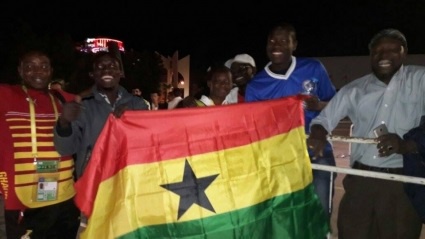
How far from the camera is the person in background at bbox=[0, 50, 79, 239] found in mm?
3506

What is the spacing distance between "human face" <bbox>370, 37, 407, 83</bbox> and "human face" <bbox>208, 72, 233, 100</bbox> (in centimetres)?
157

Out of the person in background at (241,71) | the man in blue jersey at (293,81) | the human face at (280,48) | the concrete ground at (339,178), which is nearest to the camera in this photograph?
the man in blue jersey at (293,81)

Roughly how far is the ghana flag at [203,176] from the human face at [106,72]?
482 mm

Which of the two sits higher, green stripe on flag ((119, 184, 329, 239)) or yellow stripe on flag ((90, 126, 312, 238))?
yellow stripe on flag ((90, 126, 312, 238))

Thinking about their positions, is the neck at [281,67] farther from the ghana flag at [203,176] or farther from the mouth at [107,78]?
the mouth at [107,78]

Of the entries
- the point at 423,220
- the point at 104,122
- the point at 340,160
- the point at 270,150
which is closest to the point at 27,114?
the point at 104,122

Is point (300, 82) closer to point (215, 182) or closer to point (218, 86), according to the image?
point (218, 86)

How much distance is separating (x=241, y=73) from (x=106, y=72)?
2.15 meters

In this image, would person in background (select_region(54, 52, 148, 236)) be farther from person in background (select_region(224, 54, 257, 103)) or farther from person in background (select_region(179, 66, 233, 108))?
person in background (select_region(224, 54, 257, 103))

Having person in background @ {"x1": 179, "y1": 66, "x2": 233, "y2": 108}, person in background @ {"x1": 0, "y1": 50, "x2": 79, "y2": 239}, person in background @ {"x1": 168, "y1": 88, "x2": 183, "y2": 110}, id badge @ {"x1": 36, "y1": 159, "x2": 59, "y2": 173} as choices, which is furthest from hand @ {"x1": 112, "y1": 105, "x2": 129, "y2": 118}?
person in background @ {"x1": 168, "y1": 88, "x2": 183, "y2": 110}

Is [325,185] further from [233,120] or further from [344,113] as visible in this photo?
[233,120]

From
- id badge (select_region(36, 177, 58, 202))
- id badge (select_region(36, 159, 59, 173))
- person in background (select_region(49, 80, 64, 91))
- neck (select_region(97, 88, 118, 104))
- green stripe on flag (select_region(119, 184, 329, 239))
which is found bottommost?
green stripe on flag (select_region(119, 184, 329, 239))

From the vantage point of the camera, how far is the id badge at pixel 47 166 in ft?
11.7

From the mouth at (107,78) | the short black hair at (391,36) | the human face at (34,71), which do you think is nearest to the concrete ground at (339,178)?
the short black hair at (391,36)
